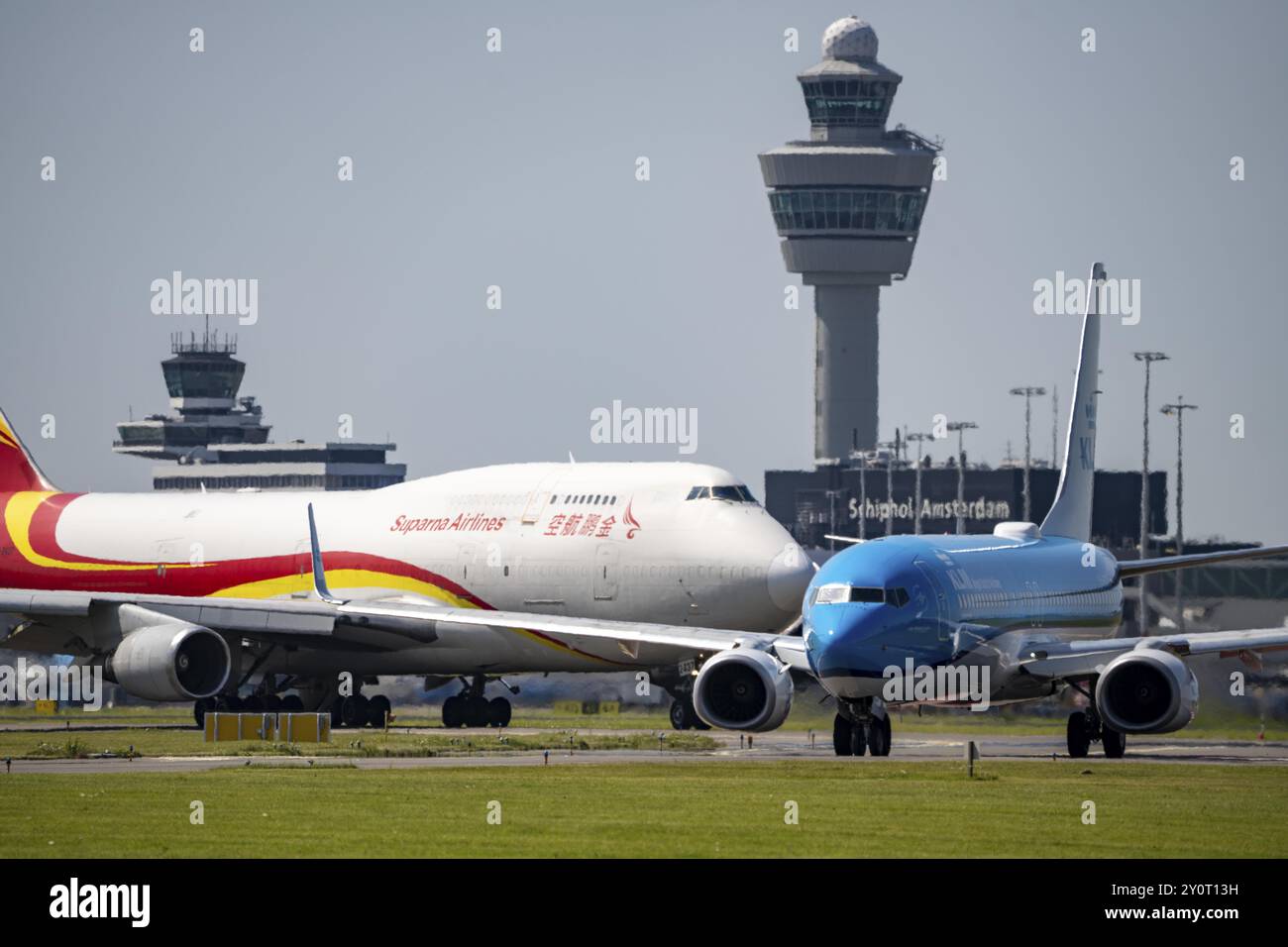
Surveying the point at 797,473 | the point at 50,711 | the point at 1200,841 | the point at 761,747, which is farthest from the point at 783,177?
the point at 1200,841

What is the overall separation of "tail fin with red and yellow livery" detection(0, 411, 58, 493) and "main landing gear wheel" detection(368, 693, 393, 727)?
1401 cm

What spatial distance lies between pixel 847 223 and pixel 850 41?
17654mm

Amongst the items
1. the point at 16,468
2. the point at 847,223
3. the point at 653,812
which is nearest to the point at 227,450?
the point at 847,223

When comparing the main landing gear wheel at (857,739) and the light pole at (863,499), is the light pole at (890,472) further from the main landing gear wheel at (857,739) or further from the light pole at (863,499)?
the main landing gear wheel at (857,739)

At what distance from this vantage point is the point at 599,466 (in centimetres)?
5100

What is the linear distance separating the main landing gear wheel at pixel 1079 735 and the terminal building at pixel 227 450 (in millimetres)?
142027

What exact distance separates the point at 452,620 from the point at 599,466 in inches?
402

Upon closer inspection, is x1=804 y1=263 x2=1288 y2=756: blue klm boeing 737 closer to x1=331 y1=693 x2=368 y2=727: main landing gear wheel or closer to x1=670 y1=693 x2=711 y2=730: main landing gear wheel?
x1=670 y1=693 x2=711 y2=730: main landing gear wheel

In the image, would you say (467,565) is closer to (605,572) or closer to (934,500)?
(605,572)

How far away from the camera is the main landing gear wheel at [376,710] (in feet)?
176

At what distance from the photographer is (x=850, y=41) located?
193m

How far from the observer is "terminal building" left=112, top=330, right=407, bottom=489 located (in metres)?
179
